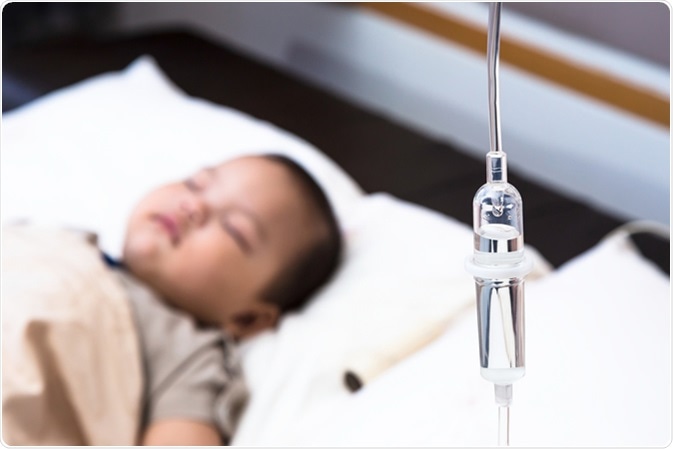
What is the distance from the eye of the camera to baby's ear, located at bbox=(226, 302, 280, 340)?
1132 millimetres

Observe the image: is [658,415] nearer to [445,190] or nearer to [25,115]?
[445,190]

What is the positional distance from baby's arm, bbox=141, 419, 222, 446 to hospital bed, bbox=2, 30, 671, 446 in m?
0.04

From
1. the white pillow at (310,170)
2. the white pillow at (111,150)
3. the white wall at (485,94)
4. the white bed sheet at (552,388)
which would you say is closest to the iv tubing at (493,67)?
the white bed sheet at (552,388)

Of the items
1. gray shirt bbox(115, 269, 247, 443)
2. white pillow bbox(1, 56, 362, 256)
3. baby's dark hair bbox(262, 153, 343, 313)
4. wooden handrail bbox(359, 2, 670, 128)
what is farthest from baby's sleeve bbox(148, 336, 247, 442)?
wooden handrail bbox(359, 2, 670, 128)

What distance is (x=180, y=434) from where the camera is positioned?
98 cm

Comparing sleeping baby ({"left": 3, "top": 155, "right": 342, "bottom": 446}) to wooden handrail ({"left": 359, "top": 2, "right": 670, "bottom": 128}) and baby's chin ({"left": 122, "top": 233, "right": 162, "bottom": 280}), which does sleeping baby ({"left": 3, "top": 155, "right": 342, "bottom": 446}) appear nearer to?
baby's chin ({"left": 122, "top": 233, "right": 162, "bottom": 280})

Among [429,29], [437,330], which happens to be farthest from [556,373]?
[429,29]

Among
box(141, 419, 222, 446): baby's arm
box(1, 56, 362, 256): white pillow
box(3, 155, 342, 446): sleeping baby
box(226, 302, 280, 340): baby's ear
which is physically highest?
box(1, 56, 362, 256): white pillow

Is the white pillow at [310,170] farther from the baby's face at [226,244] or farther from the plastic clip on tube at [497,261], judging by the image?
the plastic clip on tube at [497,261]

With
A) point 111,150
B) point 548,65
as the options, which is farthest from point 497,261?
point 548,65

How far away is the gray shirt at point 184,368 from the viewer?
101 centimetres

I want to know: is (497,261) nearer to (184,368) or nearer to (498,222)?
(498,222)

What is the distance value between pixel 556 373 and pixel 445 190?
65 centimetres

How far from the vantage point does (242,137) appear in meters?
1.40
